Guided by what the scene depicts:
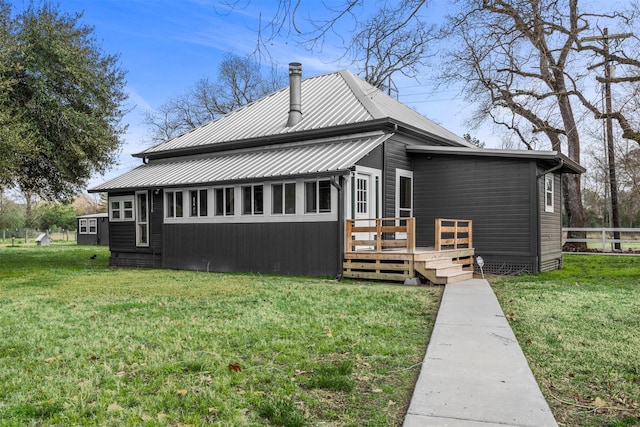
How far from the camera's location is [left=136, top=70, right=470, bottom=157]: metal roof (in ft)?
46.0

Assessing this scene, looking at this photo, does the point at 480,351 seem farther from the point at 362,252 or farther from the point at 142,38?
Answer: the point at 142,38

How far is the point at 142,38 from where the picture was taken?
14.1 metres

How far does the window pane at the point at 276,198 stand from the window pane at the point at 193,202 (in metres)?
3.11

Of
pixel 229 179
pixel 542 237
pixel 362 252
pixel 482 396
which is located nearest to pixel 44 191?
pixel 229 179

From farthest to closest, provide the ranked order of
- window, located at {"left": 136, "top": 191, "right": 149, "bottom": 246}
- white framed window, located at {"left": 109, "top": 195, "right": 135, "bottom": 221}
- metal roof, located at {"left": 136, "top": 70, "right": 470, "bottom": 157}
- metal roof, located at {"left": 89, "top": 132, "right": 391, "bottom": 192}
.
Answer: white framed window, located at {"left": 109, "top": 195, "right": 135, "bottom": 221} → window, located at {"left": 136, "top": 191, "right": 149, "bottom": 246} → metal roof, located at {"left": 136, "top": 70, "right": 470, "bottom": 157} → metal roof, located at {"left": 89, "top": 132, "right": 391, "bottom": 192}

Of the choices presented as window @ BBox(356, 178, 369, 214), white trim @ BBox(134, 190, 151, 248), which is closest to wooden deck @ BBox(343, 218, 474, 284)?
window @ BBox(356, 178, 369, 214)

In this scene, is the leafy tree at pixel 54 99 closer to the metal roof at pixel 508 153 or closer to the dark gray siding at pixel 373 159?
the dark gray siding at pixel 373 159

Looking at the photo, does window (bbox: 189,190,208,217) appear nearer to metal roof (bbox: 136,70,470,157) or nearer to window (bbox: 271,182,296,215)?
metal roof (bbox: 136,70,470,157)

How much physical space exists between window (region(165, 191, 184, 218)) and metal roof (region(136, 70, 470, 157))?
2.29 m

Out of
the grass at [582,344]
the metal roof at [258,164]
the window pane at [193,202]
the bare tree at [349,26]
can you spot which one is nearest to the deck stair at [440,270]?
the grass at [582,344]

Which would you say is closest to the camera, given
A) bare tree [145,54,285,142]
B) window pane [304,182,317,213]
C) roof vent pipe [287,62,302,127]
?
window pane [304,182,317,213]

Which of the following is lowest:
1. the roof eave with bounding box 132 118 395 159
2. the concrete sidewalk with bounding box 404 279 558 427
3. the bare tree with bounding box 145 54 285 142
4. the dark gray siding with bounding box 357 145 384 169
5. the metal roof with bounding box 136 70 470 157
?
the concrete sidewalk with bounding box 404 279 558 427

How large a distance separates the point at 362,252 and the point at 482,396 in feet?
26.2

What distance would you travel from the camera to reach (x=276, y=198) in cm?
1276
